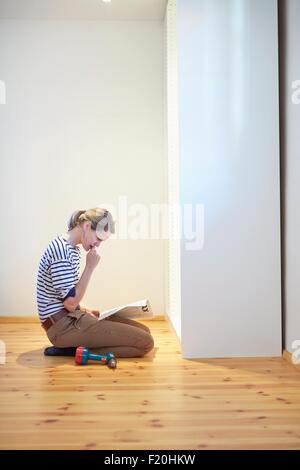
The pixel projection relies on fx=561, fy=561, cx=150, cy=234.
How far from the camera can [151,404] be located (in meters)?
2.15

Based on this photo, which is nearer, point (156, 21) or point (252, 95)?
point (252, 95)

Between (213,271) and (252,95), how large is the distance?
0.95 m

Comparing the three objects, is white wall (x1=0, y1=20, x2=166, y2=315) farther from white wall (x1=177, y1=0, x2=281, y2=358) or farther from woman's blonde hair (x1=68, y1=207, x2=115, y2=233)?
white wall (x1=177, y1=0, x2=281, y2=358)

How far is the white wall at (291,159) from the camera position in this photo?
276 centimetres

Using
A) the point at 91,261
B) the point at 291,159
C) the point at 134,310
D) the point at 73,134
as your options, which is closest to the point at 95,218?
the point at 91,261

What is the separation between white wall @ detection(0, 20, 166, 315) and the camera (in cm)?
430

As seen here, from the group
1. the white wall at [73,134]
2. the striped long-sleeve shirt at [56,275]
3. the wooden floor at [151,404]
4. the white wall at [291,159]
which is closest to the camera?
the wooden floor at [151,404]

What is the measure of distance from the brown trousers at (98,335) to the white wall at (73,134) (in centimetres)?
132

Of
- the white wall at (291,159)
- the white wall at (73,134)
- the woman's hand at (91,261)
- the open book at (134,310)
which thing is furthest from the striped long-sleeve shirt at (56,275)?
the white wall at (73,134)

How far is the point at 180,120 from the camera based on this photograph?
2.93 metres

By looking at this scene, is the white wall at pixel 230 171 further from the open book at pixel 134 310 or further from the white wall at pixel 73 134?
the white wall at pixel 73 134

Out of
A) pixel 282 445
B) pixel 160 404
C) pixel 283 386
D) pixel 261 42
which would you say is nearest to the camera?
pixel 282 445

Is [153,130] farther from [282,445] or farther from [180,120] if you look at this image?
[282,445]
